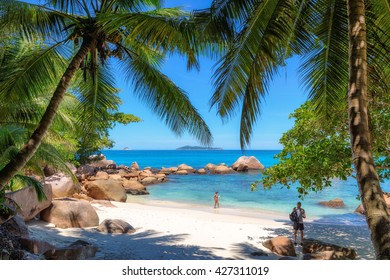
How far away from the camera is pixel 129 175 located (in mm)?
26109

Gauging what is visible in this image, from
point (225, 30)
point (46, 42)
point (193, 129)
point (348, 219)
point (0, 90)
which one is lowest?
point (348, 219)

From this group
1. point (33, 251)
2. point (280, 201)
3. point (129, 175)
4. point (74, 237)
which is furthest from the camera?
point (129, 175)

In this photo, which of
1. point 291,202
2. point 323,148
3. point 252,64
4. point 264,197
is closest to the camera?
point 252,64

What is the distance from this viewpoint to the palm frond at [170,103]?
503 centimetres

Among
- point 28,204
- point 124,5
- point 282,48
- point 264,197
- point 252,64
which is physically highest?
point 124,5

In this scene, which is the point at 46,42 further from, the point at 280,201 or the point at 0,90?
the point at 280,201

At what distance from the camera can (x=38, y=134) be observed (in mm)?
4066

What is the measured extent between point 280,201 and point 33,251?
47.5 feet

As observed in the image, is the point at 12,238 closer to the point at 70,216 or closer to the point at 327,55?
the point at 70,216

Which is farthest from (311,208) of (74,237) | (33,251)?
(33,251)

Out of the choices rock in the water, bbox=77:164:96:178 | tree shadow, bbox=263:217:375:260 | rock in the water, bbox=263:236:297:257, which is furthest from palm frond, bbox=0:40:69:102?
rock in the water, bbox=77:164:96:178

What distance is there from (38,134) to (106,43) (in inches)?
58.2

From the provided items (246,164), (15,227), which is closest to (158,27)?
(15,227)

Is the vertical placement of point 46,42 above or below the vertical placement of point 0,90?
above
